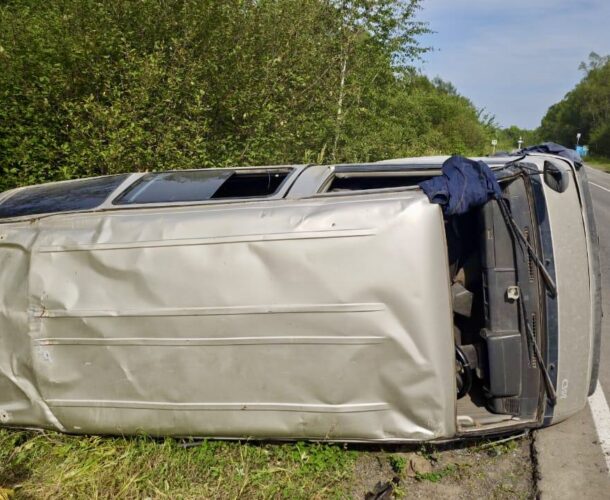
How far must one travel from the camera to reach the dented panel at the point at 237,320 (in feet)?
8.57

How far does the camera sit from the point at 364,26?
10883 mm

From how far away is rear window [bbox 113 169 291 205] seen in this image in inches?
127

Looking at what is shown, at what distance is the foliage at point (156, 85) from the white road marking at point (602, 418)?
4.64m

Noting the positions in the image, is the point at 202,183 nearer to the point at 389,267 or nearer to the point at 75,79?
the point at 389,267

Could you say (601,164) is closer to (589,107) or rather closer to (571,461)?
(589,107)

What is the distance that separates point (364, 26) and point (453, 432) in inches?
390

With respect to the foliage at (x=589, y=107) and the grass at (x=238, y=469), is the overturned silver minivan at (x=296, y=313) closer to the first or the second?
the grass at (x=238, y=469)

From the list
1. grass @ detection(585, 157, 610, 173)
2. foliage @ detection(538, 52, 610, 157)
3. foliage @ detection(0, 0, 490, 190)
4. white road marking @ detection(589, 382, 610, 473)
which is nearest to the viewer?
white road marking @ detection(589, 382, 610, 473)

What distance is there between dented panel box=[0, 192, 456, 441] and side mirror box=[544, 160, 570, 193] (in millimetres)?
893

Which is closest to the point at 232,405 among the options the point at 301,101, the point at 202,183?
the point at 202,183

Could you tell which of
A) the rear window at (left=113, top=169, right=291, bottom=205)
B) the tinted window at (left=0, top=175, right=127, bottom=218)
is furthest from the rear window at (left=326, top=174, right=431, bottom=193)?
the tinted window at (left=0, top=175, right=127, bottom=218)

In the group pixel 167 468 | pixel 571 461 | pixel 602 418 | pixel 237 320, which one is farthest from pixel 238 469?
pixel 602 418

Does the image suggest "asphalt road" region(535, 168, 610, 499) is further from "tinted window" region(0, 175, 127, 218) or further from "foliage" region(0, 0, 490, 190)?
"foliage" region(0, 0, 490, 190)

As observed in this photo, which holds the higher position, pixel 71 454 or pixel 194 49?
pixel 194 49
